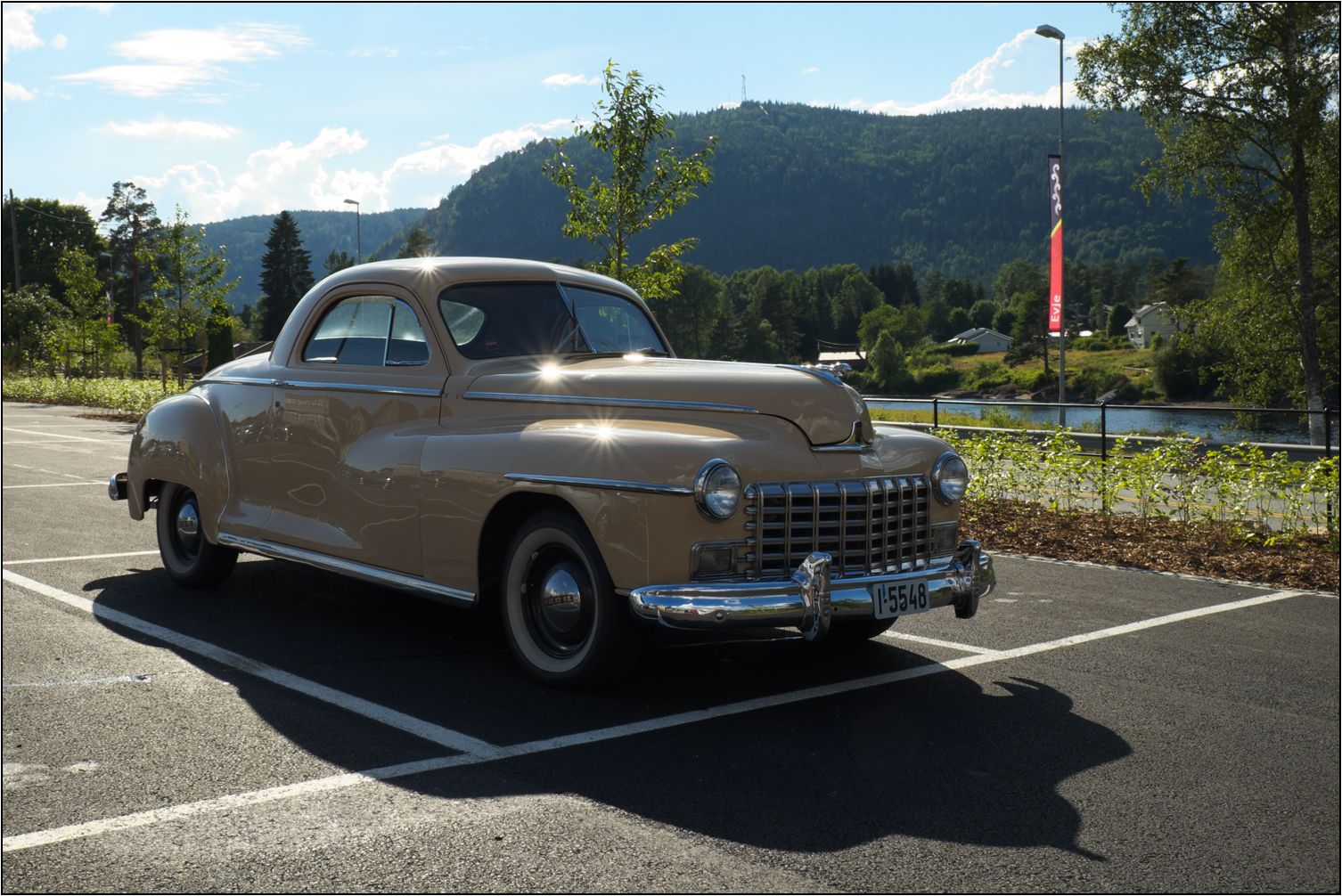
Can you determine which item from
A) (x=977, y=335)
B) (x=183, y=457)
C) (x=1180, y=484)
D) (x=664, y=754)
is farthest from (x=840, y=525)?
(x=977, y=335)

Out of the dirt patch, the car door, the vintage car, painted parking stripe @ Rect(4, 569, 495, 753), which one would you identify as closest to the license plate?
the vintage car

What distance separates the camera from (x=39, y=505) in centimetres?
1103

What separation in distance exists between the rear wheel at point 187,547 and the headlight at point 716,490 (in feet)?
12.9

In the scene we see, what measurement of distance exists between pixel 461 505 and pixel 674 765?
5.78 ft

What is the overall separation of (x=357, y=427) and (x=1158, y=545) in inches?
275

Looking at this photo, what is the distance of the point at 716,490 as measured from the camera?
4.45m

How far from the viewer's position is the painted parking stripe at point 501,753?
3.41 m

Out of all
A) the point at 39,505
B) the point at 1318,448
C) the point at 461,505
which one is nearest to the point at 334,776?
the point at 461,505

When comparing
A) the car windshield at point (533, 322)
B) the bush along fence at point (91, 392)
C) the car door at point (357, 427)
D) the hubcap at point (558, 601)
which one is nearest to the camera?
the hubcap at point (558, 601)

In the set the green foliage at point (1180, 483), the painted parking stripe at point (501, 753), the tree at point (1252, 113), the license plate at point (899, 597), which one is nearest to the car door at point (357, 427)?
the painted parking stripe at point (501, 753)

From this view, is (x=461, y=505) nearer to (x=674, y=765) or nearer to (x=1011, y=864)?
(x=674, y=765)

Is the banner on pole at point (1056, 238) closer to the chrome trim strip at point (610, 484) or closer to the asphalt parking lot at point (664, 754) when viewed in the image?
the asphalt parking lot at point (664, 754)

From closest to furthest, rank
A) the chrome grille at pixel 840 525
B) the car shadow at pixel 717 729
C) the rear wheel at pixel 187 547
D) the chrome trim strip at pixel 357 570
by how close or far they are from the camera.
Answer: the car shadow at pixel 717 729
the chrome grille at pixel 840 525
the chrome trim strip at pixel 357 570
the rear wheel at pixel 187 547

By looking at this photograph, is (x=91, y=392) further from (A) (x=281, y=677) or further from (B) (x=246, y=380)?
(A) (x=281, y=677)
